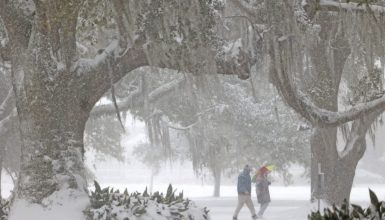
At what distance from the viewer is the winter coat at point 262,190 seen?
18.3 meters

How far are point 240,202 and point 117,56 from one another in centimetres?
867

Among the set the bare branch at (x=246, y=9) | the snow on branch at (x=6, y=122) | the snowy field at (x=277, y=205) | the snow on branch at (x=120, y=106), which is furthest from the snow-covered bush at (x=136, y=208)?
the snow on branch at (x=6, y=122)

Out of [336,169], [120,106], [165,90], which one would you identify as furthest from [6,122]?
[336,169]

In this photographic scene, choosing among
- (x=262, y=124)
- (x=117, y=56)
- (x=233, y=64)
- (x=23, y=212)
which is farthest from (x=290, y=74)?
(x=262, y=124)

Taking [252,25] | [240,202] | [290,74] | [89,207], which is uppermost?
[252,25]

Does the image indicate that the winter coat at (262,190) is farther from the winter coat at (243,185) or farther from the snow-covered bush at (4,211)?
the snow-covered bush at (4,211)

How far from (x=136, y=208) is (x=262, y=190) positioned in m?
9.87

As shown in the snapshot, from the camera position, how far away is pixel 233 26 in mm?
14016

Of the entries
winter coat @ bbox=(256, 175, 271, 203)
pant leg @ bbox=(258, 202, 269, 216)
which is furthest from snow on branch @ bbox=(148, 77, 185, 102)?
pant leg @ bbox=(258, 202, 269, 216)

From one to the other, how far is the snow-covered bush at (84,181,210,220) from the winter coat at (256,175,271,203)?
316 inches

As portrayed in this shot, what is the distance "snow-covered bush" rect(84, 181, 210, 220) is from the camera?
905cm

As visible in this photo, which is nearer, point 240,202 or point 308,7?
point 308,7

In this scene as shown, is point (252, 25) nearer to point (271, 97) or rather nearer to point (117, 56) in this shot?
point (117, 56)

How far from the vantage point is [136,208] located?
922 cm
